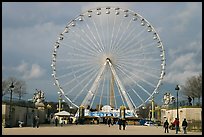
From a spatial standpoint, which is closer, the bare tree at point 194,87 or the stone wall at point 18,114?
the stone wall at point 18,114

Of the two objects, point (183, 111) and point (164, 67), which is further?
point (164, 67)

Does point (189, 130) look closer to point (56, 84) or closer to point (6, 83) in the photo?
point (56, 84)

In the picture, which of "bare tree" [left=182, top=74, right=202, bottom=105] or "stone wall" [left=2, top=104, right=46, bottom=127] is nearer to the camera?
"stone wall" [left=2, top=104, right=46, bottom=127]

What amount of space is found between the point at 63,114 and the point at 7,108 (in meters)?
18.3

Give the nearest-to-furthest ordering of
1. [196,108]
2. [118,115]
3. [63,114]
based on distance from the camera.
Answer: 1. [196,108]
2. [63,114]
3. [118,115]

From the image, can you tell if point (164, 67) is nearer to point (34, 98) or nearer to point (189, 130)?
point (189, 130)

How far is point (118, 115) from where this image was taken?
6125cm

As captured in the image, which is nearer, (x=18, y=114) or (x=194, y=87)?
(x=18, y=114)

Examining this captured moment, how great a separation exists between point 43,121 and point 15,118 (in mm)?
16945

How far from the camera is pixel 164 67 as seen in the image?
169 ft

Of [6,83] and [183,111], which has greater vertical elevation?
[6,83]

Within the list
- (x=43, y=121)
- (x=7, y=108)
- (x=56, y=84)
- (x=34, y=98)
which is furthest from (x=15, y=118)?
(x=34, y=98)

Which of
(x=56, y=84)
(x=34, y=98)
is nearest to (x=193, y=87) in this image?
(x=56, y=84)

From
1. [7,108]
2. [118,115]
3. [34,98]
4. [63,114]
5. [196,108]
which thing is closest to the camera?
[7,108]
